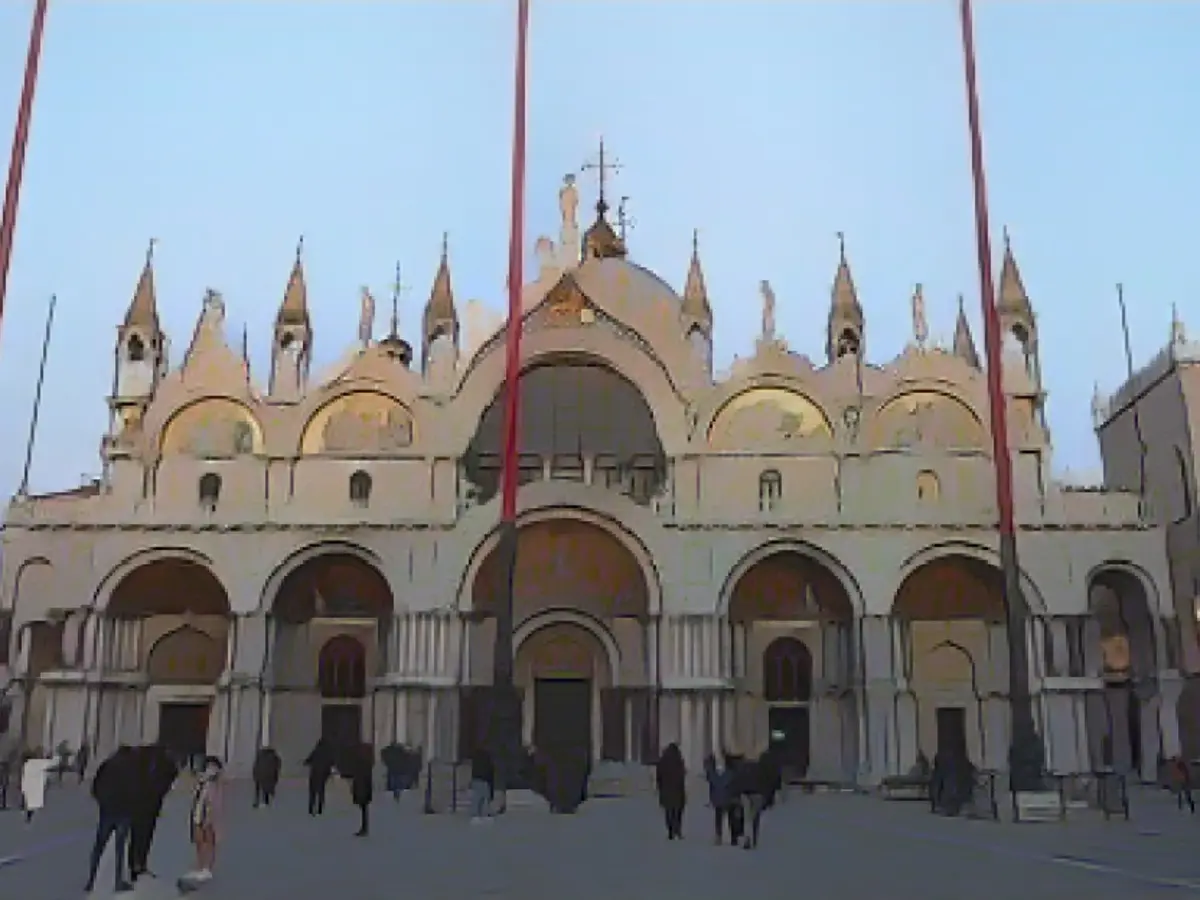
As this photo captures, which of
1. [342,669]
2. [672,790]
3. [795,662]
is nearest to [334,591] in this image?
[342,669]

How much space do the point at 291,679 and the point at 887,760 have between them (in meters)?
16.1

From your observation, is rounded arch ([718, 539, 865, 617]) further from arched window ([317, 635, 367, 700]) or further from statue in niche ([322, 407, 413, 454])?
arched window ([317, 635, 367, 700])

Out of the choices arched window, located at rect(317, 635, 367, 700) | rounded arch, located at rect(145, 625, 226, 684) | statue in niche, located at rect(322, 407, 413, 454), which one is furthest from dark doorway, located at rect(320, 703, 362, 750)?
statue in niche, located at rect(322, 407, 413, 454)

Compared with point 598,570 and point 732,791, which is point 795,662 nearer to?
point 598,570

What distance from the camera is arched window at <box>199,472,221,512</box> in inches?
1312

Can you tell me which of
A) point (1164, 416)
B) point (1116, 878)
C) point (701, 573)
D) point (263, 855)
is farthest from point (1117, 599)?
point (263, 855)

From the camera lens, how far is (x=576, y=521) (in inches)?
1220

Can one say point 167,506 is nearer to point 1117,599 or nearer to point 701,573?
point 701,573

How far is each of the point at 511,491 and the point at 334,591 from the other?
46.0ft

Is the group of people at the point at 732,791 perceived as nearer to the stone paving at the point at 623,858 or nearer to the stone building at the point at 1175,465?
the stone paving at the point at 623,858

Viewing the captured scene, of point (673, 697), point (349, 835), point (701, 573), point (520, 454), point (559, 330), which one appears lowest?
point (349, 835)

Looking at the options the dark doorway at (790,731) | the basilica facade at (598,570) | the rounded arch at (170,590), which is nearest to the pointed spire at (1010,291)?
the basilica facade at (598,570)

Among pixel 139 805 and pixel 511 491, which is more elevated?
pixel 511 491

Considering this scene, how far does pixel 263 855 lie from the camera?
13.3m
